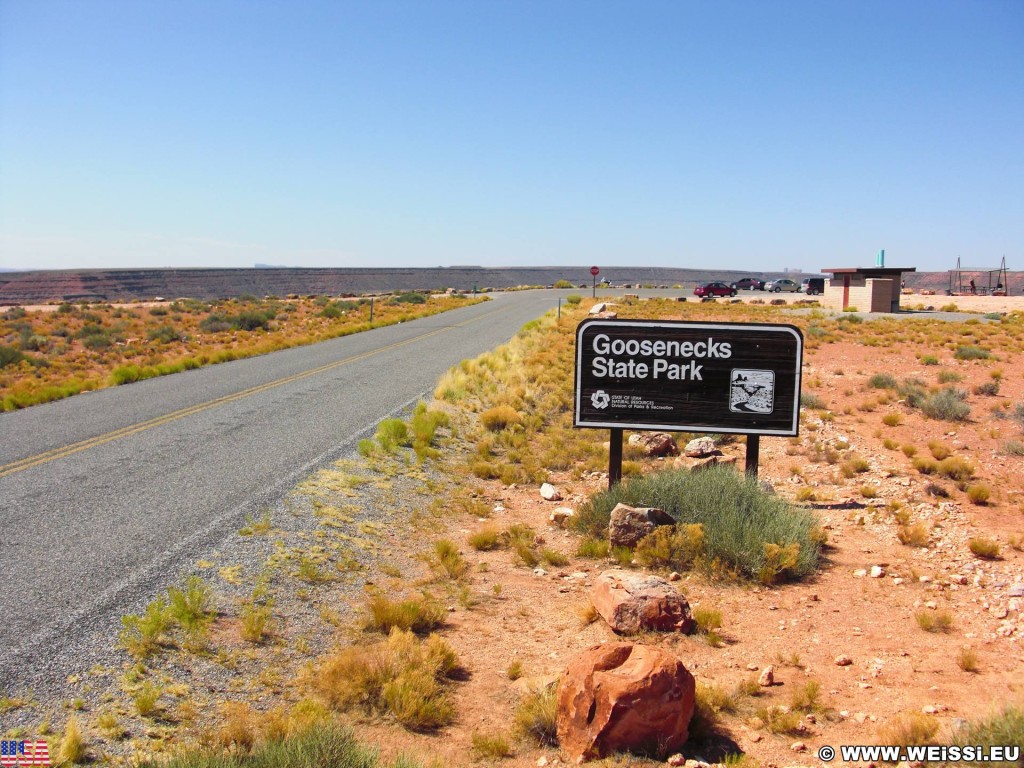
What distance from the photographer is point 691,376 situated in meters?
8.57

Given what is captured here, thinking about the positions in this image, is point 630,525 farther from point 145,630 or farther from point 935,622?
point 145,630

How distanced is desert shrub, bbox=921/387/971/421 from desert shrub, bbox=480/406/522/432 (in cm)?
781

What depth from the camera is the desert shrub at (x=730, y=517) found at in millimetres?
6715

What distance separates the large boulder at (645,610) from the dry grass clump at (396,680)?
127 cm

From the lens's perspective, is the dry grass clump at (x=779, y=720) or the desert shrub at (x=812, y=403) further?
the desert shrub at (x=812, y=403)

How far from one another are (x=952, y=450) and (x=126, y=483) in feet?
38.5

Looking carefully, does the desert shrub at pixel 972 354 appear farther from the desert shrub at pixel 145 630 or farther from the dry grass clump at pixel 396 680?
the desert shrub at pixel 145 630

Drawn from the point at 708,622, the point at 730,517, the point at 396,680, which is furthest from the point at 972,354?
the point at 396,680

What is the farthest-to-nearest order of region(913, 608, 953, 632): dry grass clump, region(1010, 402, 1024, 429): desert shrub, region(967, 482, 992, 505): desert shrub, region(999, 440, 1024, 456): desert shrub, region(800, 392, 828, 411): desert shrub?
region(800, 392, 828, 411): desert shrub
region(1010, 402, 1024, 429): desert shrub
region(999, 440, 1024, 456): desert shrub
region(967, 482, 992, 505): desert shrub
region(913, 608, 953, 632): dry grass clump

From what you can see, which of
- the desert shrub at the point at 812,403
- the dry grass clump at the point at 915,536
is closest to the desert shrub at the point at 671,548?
the dry grass clump at the point at 915,536

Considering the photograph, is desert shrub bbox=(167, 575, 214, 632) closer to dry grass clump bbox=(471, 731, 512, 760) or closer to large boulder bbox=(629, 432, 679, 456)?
dry grass clump bbox=(471, 731, 512, 760)

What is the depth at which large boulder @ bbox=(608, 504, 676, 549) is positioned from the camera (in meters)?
7.29

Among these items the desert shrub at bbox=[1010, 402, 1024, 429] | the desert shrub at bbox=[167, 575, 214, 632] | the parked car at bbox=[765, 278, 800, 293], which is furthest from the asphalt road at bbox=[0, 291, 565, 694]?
the parked car at bbox=[765, 278, 800, 293]

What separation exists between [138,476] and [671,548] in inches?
253
